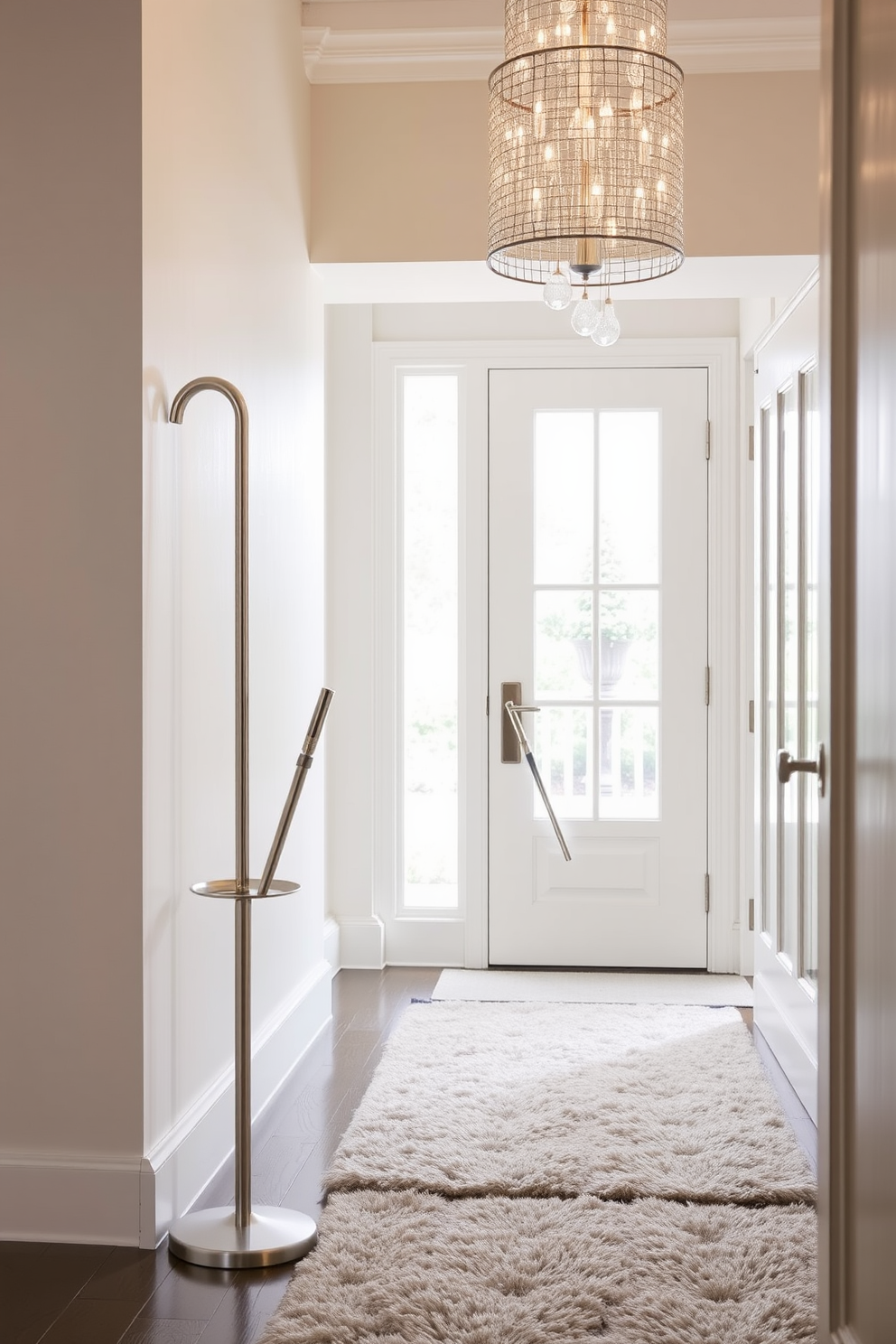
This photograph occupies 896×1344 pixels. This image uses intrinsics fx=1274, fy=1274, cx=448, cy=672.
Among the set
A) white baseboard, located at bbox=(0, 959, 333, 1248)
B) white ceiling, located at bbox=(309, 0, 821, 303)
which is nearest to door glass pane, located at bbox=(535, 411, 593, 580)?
white ceiling, located at bbox=(309, 0, 821, 303)

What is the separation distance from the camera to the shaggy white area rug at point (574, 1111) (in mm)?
2748

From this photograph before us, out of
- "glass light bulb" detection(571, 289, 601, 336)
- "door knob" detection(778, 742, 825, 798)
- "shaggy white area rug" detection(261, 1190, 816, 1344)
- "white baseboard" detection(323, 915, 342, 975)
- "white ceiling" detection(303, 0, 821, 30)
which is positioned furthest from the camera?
"white baseboard" detection(323, 915, 342, 975)

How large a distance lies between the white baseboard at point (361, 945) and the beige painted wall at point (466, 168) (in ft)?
8.02

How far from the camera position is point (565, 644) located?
487cm

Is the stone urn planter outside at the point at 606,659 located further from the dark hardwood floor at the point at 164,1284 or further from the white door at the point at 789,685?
the dark hardwood floor at the point at 164,1284

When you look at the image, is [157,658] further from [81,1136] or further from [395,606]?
[395,606]

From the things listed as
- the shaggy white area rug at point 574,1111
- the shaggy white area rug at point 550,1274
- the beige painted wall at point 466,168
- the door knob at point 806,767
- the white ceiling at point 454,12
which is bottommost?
the shaggy white area rug at point 574,1111

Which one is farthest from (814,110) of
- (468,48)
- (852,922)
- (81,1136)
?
(81,1136)

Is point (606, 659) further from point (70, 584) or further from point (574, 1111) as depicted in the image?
point (70, 584)

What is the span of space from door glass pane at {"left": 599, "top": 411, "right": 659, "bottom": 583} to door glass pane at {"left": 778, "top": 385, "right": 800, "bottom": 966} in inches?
43.8

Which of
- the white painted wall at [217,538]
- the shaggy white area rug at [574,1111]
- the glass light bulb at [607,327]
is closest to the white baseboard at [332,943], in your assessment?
the shaggy white area rug at [574,1111]

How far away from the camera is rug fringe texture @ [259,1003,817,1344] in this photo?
2.17 m

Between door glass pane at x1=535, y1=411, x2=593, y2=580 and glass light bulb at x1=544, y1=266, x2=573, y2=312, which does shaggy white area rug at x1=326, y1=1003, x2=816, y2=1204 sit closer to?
door glass pane at x1=535, y1=411, x2=593, y2=580

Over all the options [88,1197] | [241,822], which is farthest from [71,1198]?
[241,822]
